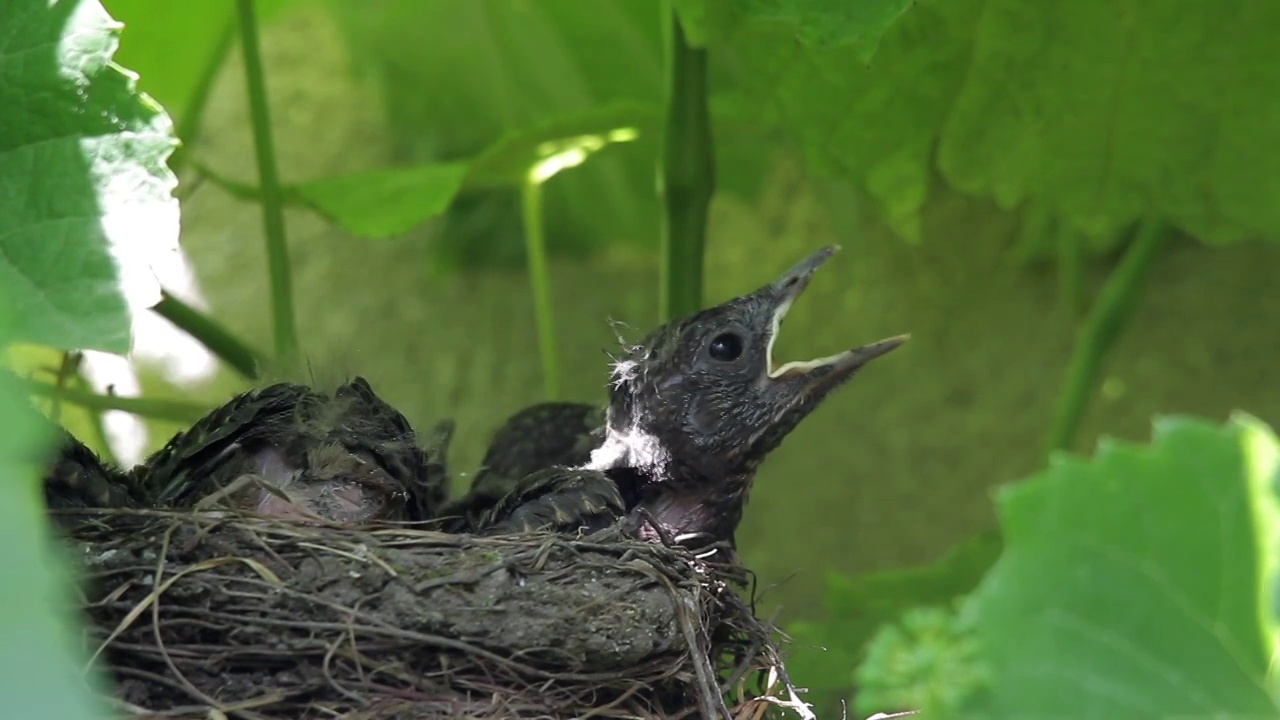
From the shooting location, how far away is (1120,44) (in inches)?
57.8

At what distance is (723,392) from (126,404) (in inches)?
26.3

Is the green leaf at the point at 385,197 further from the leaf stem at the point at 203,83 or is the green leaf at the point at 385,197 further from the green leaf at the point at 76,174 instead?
the green leaf at the point at 76,174

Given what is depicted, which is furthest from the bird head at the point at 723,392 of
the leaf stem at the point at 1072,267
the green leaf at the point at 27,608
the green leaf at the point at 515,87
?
the green leaf at the point at 27,608

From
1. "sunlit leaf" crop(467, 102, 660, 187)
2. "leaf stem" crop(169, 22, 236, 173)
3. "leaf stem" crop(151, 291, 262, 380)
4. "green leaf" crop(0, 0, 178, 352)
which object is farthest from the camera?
"leaf stem" crop(169, 22, 236, 173)

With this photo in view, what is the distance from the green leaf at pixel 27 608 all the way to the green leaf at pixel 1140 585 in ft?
1.29

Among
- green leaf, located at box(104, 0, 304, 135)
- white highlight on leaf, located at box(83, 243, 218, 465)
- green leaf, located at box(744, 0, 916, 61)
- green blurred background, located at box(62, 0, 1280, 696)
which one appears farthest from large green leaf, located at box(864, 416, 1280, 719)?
white highlight on leaf, located at box(83, 243, 218, 465)

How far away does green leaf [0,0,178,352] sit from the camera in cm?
87

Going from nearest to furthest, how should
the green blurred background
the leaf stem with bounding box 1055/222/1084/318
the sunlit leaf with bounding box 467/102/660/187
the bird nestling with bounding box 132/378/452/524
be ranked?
the bird nestling with bounding box 132/378/452/524, the sunlit leaf with bounding box 467/102/660/187, the leaf stem with bounding box 1055/222/1084/318, the green blurred background

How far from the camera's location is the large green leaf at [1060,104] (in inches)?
56.7

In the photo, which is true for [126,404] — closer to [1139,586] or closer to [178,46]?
[178,46]

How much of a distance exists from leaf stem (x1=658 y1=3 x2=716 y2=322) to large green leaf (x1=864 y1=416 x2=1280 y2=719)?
2.76ft

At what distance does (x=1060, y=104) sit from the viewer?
1.52 m

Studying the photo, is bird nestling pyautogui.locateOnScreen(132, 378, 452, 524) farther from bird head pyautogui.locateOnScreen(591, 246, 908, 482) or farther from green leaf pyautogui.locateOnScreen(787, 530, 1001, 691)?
green leaf pyautogui.locateOnScreen(787, 530, 1001, 691)

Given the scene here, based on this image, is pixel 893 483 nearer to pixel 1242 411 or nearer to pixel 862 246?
pixel 862 246
